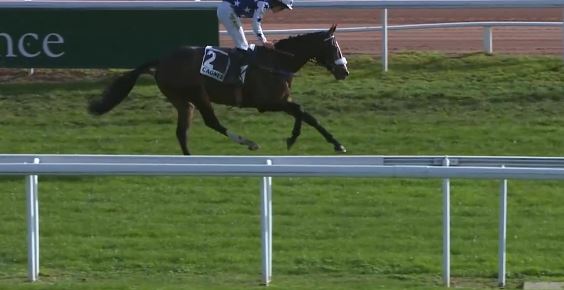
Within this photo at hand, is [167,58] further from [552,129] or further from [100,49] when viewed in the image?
[552,129]

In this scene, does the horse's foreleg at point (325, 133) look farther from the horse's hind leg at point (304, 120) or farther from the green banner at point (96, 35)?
the green banner at point (96, 35)

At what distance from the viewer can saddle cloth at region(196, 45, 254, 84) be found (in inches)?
412

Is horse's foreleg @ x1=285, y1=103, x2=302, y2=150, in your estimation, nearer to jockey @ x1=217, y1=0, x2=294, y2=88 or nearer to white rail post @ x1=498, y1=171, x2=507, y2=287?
jockey @ x1=217, y1=0, x2=294, y2=88

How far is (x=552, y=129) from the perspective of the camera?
11.7 meters

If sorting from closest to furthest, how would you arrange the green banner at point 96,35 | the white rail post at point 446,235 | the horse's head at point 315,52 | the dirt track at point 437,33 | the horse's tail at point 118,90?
the white rail post at point 446,235, the horse's head at point 315,52, the horse's tail at point 118,90, the green banner at point 96,35, the dirt track at point 437,33

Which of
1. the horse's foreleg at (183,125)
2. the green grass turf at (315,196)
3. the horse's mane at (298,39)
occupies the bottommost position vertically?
the green grass turf at (315,196)

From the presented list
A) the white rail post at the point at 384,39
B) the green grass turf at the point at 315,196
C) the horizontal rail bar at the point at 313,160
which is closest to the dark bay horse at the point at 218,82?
the green grass turf at the point at 315,196

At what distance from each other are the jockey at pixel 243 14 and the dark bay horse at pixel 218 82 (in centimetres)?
12

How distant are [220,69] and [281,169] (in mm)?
4004

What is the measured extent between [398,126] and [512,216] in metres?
2.84

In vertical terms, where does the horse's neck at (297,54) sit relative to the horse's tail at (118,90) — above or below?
above

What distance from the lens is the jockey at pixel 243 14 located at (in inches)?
394

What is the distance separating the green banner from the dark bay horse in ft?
6.48

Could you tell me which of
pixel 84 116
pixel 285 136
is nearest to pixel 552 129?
pixel 285 136
